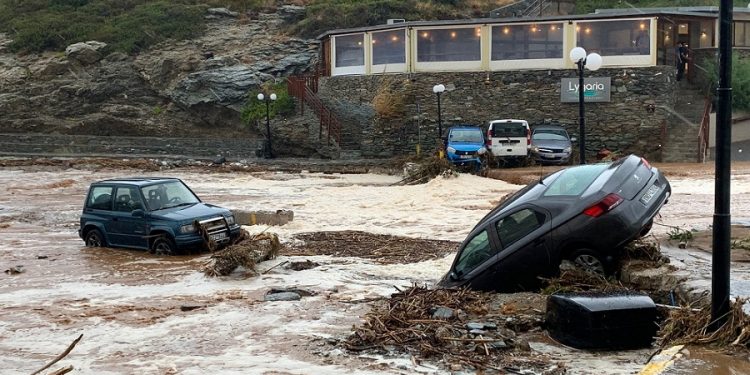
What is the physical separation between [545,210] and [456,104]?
84.3ft

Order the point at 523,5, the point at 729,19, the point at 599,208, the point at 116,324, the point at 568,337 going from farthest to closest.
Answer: the point at 523,5, the point at 116,324, the point at 599,208, the point at 568,337, the point at 729,19

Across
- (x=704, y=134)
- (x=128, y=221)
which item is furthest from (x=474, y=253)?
(x=704, y=134)

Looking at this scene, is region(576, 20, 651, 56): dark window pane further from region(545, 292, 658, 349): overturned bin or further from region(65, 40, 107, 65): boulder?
region(65, 40, 107, 65): boulder

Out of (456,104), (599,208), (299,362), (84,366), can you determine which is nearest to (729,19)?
(599,208)

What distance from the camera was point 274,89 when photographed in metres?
42.2

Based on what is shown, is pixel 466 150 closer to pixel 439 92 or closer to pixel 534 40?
pixel 439 92

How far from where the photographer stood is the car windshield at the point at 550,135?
29.9 meters

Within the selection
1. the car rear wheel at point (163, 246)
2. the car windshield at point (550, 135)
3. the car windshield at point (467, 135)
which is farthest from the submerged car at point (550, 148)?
the car rear wheel at point (163, 246)

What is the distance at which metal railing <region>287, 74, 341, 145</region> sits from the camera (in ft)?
126

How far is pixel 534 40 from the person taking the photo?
3419cm

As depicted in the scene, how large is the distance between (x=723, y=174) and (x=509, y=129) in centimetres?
2279

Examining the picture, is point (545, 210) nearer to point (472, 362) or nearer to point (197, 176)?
point (472, 362)

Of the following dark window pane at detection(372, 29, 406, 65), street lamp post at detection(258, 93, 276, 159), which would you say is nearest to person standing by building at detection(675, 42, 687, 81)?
dark window pane at detection(372, 29, 406, 65)

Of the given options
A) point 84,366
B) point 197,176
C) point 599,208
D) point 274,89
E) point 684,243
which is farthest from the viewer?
point 274,89
